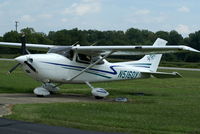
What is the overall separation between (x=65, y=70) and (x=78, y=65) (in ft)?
2.42

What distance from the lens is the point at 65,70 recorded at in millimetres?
17219

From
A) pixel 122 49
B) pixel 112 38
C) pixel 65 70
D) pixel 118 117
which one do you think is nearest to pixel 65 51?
pixel 65 70

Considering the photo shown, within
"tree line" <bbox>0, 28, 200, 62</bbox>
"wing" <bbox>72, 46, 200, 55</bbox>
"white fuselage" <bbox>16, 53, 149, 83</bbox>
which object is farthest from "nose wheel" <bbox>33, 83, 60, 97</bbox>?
"tree line" <bbox>0, 28, 200, 62</bbox>

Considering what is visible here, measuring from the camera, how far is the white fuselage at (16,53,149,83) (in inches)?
647

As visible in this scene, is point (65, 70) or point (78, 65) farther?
point (78, 65)

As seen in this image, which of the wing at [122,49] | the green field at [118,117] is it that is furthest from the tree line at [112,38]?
the green field at [118,117]

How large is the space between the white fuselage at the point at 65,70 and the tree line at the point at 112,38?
7022 cm

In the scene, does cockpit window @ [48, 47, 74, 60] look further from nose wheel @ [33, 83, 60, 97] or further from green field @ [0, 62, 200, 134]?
green field @ [0, 62, 200, 134]

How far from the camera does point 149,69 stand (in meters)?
21.1

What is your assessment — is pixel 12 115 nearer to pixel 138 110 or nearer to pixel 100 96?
pixel 138 110

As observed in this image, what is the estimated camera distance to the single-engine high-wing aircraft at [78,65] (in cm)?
1636

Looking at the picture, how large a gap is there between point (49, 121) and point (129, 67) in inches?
A: 418

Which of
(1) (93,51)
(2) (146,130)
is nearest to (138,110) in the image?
(2) (146,130)

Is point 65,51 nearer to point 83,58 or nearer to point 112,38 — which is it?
point 83,58
